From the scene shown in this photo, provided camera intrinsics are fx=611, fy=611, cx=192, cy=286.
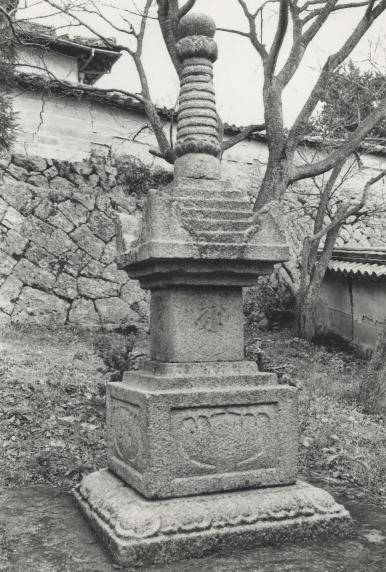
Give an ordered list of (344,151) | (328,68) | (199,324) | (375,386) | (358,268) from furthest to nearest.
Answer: (358,268) → (344,151) → (328,68) → (375,386) → (199,324)

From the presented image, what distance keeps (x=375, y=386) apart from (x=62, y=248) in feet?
21.7

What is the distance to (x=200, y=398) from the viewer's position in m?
3.67

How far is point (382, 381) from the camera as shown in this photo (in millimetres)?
7867

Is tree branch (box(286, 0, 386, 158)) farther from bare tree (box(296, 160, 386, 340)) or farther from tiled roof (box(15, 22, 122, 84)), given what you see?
tiled roof (box(15, 22, 122, 84))

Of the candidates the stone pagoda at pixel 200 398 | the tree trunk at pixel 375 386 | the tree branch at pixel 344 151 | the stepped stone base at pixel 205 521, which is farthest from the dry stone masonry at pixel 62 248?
the stepped stone base at pixel 205 521

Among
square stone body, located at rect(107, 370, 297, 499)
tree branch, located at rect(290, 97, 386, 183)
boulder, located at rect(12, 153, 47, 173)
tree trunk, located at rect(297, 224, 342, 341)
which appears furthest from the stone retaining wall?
square stone body, located at rect(107, 370, 297, 499)

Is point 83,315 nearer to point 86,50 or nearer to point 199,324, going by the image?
point 86,50

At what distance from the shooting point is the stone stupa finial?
13.2ft

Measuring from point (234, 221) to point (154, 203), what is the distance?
527 mm

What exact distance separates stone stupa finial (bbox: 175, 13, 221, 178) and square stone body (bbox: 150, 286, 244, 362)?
803 millimetres

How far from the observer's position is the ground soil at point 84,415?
17.0 feet

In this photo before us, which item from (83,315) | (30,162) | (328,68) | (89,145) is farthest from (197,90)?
(89,145)

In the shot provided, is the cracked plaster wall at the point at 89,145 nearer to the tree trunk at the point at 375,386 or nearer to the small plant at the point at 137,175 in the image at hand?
the small plant at the point at 137,175

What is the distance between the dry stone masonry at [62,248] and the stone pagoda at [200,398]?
7.51 meters
